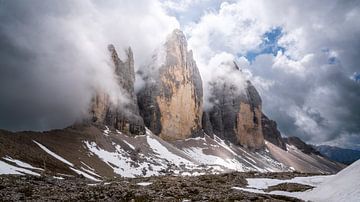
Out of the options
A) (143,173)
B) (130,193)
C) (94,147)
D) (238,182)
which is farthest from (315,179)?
(94,147)

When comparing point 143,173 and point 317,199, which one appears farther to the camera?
point 143,173

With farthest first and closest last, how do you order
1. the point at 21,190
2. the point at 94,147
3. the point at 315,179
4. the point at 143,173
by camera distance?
the point at 94,147 → the point at 143,173 → the point at 315,179 → the point at 21,190

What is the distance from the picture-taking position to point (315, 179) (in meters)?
61.6

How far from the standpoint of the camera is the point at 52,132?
181 m

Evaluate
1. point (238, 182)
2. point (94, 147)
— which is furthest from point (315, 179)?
point (94, 147)

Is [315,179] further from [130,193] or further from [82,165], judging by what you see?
[82,165]

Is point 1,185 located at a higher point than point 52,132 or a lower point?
lower

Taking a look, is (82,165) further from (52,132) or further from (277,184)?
(277,184)

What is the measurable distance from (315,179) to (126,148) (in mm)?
145432

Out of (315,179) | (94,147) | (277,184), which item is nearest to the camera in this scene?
(277,184)

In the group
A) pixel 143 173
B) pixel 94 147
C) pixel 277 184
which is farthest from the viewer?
pixel 94 147

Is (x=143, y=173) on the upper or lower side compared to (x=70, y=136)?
lower

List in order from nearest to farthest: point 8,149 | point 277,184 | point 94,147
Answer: point 277,184
point 8,149
point 94,147

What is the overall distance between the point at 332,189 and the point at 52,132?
163 meters
